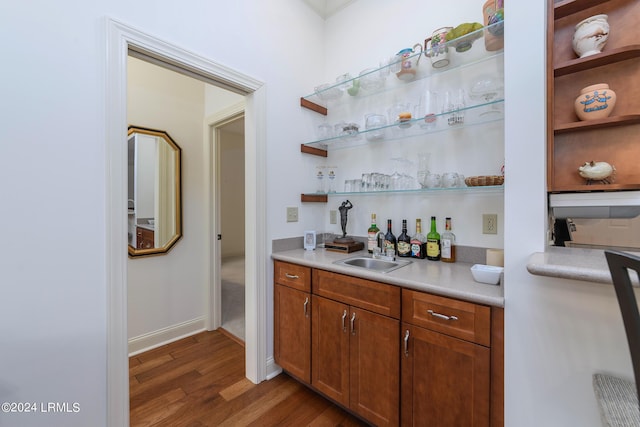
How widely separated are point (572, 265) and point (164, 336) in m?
2.88

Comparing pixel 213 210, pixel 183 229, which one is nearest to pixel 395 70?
pixel 213 210

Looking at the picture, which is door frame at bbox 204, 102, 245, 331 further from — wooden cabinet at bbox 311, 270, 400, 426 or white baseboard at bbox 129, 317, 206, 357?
wooden cabinet at bbox 311, 270, 400, 426

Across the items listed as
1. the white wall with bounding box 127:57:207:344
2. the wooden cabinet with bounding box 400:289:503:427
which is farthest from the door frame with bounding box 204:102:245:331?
the wooden cabinet with bounding box 400:289:503:427

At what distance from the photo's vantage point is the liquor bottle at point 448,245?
5.38 feet

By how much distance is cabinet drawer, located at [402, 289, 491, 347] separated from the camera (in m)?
1.07

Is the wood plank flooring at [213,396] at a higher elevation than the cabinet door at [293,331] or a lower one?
lower

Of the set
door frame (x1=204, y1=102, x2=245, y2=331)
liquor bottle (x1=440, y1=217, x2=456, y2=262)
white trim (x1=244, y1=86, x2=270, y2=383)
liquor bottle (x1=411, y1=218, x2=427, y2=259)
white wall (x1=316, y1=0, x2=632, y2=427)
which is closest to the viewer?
white wall (x1=316, y1=0, x2=632, y2=427)

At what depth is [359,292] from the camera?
4.73 feet

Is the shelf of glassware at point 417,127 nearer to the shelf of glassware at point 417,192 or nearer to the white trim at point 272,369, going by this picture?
the shelf of glassware at point 417,192

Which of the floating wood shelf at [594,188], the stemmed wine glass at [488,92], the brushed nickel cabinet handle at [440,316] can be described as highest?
the stemmed wine glass at [488,92]

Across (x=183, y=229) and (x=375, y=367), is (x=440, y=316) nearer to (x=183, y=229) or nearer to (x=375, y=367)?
(x=375, y=367)

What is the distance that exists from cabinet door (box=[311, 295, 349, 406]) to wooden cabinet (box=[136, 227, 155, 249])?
5.57 ft

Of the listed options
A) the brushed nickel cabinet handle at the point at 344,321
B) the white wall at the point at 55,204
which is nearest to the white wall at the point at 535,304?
the brushed nickel cabinet handle at the point at 344,321

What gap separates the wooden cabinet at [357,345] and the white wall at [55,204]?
1096 mm
